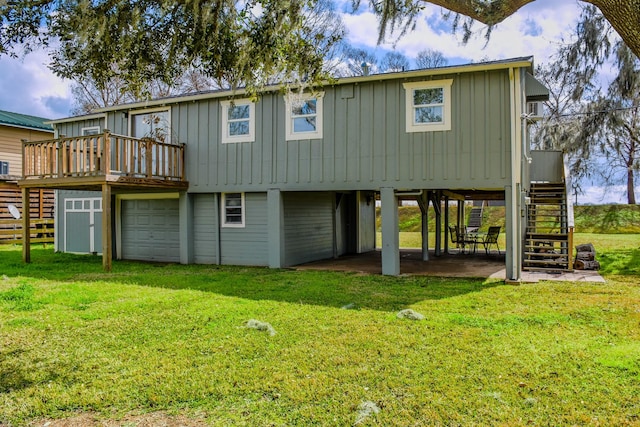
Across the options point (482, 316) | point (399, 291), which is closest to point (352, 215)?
point (399, 291)

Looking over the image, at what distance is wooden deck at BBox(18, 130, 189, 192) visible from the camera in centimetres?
1015

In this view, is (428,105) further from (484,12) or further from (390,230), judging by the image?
(484,12)

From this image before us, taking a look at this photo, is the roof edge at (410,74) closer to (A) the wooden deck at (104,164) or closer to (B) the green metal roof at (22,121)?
(A) the wooden deck at (104,164)

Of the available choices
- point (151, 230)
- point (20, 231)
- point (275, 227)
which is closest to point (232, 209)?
point (275, 227)

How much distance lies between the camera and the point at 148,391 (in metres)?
3.64

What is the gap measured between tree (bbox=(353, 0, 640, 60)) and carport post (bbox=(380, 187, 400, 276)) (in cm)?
434

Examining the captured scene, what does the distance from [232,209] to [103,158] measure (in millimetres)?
3144

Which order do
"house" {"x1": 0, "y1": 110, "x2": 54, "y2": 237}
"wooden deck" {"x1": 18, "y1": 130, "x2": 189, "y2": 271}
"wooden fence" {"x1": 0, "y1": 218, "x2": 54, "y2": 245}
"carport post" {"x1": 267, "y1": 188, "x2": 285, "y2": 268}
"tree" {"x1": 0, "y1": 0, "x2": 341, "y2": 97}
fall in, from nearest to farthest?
1. "tree" {"x1": 0, "y1": 0, "x2": 341, "y2": 97}
2. "wooden deck" {"x1": 18, "y1": 130, "x2": 189, "y2": 271}
3. "carport post" {"x1": 267, "y1": 188, "x2": 285, "y2": 268}
4. "wooden fence" {"x1": 0, "y1": 218, "x2": 54, "y2": 245}
5. "house" {"x1": 0, "y1": 110, "x2": 54, "y2": 237}

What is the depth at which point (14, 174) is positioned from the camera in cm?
1875

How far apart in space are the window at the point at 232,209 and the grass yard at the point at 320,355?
12.2ft

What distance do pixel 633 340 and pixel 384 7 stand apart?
4506 millimetres

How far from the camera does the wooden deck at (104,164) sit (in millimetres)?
10148

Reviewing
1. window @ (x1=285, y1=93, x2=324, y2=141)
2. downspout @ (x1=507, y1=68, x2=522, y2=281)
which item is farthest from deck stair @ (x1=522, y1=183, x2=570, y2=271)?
window @ (x1=285, y1=93, x2=324, y2=141)

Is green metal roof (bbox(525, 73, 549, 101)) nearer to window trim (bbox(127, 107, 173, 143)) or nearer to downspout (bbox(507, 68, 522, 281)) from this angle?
downspout (bbox(507, 68, 522, 281))
